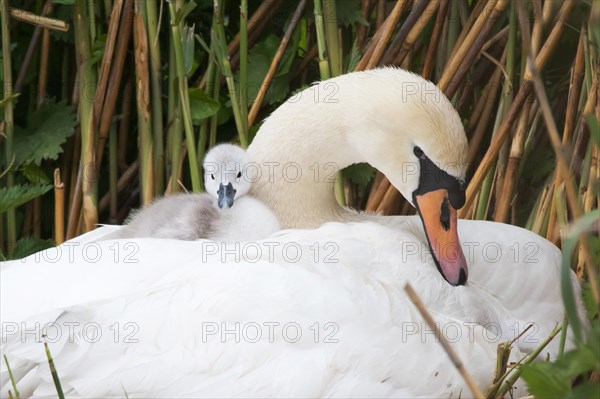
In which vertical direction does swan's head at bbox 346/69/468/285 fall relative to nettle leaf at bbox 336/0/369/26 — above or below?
below

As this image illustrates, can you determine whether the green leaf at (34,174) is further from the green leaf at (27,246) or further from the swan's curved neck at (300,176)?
the swan's curved neck at (300,176)

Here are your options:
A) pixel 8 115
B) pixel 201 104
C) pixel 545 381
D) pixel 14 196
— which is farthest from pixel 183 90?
pixel 545 381

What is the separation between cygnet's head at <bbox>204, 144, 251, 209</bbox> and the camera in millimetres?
2295

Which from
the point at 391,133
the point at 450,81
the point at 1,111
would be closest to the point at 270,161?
the point at 391,133

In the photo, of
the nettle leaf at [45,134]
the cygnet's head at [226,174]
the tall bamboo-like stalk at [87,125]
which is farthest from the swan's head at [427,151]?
the nettle leaf at [45,134]

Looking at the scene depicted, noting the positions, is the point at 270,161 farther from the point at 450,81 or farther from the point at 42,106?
the point at 42,106

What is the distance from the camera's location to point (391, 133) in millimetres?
2256

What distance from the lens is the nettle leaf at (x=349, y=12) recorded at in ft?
9.75

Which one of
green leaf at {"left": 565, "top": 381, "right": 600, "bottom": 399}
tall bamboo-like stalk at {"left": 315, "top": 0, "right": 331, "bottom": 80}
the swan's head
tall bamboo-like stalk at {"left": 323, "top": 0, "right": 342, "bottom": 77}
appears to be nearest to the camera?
green leaf at {"left": 565, "top": 381, "right": 600, "bottom": 399}

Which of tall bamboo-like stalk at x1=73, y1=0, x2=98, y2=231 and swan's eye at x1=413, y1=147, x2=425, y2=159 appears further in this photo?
tall bamboo-like stalk at x1=73, y1=0, x2=98, y2=231

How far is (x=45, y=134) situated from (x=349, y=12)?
100 centimetres

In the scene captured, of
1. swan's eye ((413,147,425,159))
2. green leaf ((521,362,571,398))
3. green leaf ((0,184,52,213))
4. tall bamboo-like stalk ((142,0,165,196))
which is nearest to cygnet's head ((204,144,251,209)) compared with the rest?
swan's eye ((413,147,425,159))

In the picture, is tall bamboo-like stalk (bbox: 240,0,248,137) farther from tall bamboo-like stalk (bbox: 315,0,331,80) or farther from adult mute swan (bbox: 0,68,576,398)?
adult mute swan (bbox: 0,68,576,398)

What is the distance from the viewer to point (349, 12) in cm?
298
